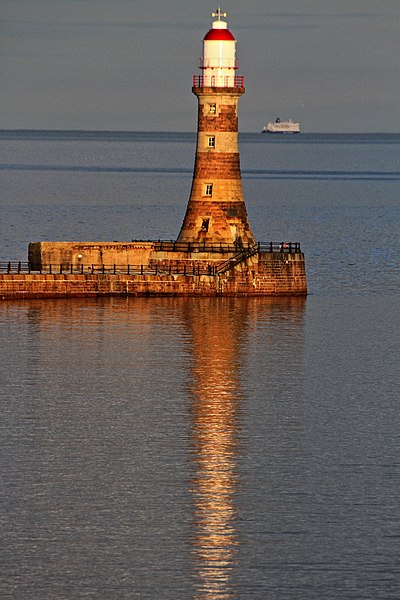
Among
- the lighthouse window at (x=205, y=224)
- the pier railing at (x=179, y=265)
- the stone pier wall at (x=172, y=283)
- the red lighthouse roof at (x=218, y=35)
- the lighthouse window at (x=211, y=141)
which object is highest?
the red lighthouse roof at (x=218, y=35)

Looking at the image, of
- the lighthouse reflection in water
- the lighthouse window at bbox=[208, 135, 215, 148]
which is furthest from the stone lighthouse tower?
the lighthouse reflection in water

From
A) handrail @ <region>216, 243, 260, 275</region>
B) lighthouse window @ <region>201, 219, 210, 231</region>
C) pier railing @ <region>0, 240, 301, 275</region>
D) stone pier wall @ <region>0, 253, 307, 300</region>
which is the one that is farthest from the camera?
lighthouse window @ <region>201, 219, 210, 231</region>

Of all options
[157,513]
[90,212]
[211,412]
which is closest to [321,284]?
[211,412]

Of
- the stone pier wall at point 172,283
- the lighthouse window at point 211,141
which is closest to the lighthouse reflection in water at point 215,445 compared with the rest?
the stone pier wall at point 172,283

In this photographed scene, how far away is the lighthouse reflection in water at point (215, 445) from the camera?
32.7 meters

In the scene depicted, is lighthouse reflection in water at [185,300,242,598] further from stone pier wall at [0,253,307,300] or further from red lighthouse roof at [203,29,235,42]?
red lighthouse roof at [203,29,235,42]

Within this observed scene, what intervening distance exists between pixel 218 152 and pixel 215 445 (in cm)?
2881

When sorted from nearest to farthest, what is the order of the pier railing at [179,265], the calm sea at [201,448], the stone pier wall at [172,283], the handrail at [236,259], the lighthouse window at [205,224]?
1. the calm sea at [201,448]
2. the stone pier wall at [172,283]
3. the handrail at [236,259]
4. the pier railing at [179,265]
5. the lighthouse window at [205,224]

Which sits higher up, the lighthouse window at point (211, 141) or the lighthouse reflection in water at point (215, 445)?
the lighthouse window at point (211, 141)

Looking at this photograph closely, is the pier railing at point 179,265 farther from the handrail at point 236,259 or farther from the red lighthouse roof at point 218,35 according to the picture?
the red lighthouse roof at point 218,35

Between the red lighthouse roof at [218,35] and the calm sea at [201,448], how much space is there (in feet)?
37.5

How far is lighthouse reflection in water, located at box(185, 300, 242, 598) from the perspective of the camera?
107 ft

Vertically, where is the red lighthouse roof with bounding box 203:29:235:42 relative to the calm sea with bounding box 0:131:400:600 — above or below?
above

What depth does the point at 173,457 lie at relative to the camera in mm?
40562
